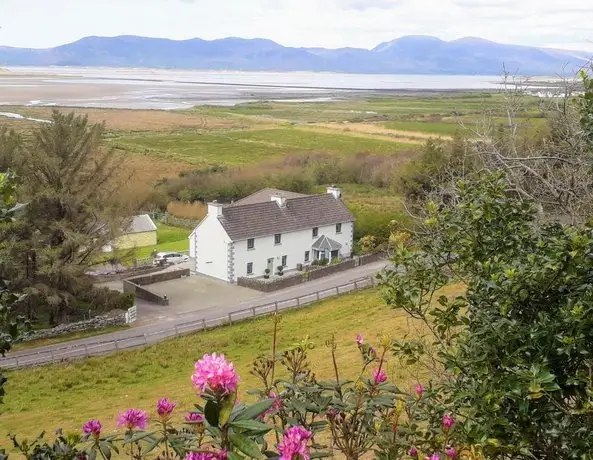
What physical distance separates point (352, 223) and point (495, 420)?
3951cm

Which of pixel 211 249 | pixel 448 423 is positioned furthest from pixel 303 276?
pixel 448 423

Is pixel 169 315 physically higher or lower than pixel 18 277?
lower

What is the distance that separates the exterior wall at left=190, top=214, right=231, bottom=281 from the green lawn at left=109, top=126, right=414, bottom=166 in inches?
1648

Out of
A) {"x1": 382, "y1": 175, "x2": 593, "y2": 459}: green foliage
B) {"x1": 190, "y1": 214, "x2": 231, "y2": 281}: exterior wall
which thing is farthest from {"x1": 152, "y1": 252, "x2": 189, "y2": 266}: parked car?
{"x1": 382, "y1": 175, "x2": 593, "y2": 459}: green foliage

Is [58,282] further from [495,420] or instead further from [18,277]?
[495,420]

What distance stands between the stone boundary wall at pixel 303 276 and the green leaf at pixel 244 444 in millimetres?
32190

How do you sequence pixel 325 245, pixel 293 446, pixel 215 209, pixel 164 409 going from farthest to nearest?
pixel 325 245
pixel 215 209
pixel 164 409
pixel 293 446

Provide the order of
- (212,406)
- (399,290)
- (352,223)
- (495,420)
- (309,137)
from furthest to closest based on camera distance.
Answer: (309,137) → (352,223) → (399,290) → (495,420) → (212,406)

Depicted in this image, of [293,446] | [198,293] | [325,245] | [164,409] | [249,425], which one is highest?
[249,425]

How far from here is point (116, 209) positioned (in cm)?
3036

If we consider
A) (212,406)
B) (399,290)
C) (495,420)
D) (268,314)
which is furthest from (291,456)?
(268,314)

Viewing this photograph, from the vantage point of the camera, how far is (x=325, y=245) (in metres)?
40.6

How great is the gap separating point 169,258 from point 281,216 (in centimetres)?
824

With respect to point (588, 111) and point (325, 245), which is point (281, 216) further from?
point (588, 111)
